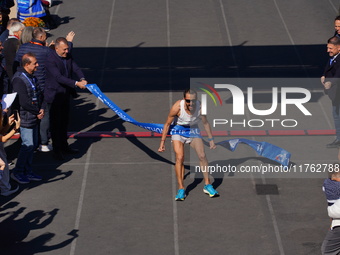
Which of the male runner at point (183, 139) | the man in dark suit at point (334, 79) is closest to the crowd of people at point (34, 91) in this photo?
the male runner at point (183, 139)

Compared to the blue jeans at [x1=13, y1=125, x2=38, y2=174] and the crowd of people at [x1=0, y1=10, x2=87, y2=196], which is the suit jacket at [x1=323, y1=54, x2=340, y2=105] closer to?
the crowd of people at [x1=0, y1=10, x2=87, y2=196]

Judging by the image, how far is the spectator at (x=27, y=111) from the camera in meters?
12.4

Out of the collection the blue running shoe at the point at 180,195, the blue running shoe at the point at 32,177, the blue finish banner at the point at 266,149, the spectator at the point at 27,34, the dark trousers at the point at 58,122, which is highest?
the spectator at the point at 27,34

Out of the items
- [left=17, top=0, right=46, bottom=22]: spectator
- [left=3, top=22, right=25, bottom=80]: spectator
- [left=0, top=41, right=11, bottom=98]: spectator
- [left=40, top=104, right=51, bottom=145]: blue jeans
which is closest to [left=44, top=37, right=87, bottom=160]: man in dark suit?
[left=40, top=104, right=51, bottom=145]: blue jeans

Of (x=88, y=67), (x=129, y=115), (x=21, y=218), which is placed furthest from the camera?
(x=88, y=67)

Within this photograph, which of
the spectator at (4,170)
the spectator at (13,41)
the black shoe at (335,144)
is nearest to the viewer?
the spectator at (4,170)

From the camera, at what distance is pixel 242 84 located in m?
16.8

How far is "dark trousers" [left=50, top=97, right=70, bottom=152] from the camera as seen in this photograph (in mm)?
13430

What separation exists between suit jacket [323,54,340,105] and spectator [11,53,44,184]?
5.27 metres

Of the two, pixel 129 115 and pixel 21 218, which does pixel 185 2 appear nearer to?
pixel 129 115

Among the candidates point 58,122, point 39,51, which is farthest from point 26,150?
point 39,51

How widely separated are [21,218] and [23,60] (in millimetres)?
2572

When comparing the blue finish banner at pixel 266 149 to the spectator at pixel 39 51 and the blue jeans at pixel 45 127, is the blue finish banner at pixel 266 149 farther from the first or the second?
the spectator at pixel 39 51

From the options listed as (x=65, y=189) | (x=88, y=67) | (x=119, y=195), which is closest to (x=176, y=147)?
(x=119, y=195)
